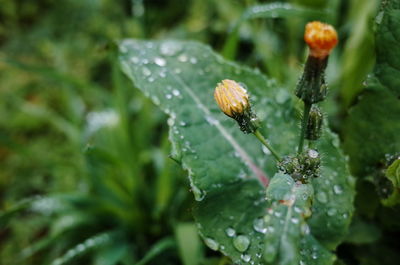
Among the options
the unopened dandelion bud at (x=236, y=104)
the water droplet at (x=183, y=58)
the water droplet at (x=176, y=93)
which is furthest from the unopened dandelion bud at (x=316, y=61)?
the water droplet at (x=183, y=58)

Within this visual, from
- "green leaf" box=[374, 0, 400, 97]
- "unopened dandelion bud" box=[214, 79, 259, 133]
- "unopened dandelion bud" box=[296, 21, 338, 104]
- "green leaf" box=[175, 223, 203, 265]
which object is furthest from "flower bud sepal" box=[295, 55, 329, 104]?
"green leaf" box=[175, 223, 203, 265]

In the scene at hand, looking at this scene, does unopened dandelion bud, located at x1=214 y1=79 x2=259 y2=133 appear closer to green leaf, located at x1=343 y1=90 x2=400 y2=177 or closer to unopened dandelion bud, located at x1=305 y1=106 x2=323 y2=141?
unopened dandelion bud, located at x1=305 y1=106 x2=323 y2=141

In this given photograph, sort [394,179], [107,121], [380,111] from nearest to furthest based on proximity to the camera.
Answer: [394,179], [380,111], [107,121]

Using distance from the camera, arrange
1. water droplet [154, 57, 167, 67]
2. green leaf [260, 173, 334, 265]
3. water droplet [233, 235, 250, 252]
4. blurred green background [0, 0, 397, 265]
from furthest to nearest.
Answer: blurred green background [0, 0, 397, 265] → water droplet [154, 57, 167, 67] → water droplet [233, 235, 250, 252] → green leaf [260, 173, 334, 265]

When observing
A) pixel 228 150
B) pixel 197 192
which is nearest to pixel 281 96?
pixel 228 150

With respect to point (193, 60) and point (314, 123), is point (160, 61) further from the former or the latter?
point (314, 123)

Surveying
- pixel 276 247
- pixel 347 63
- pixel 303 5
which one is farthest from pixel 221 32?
pixel 276 247

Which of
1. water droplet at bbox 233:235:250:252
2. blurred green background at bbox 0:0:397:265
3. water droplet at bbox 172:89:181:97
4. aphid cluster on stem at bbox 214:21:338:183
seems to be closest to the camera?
aphid cluster on stem at bbox 214:21:338:183

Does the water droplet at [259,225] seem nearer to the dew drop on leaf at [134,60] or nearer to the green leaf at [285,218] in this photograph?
the green leaf at [285,218]
